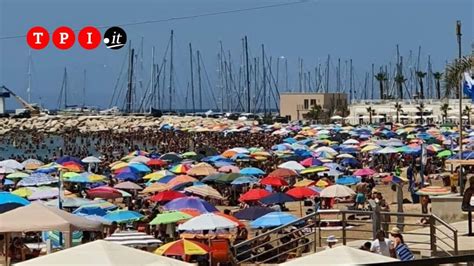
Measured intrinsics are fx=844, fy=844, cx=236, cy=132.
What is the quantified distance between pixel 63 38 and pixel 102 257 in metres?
8.61

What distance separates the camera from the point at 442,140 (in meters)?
42.6

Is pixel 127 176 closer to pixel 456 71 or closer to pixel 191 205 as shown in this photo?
pixel 191 205

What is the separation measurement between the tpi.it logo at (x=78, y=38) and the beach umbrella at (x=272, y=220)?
4178 mm

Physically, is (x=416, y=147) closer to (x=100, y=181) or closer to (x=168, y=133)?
(x=100, y=181)

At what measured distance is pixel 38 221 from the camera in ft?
39.0

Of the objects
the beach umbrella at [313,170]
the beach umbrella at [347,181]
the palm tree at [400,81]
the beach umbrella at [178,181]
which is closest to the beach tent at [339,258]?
the beach umbrella at [178,181]

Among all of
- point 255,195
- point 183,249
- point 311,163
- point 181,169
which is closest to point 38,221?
point 183,249

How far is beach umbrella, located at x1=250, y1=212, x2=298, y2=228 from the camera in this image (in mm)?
15812

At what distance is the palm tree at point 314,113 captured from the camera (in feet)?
308

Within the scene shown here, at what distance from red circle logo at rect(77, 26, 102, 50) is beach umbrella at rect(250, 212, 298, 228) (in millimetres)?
4522

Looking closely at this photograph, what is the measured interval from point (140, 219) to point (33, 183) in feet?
21.7

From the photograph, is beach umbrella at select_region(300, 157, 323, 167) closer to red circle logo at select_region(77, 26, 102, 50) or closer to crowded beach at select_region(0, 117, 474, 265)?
crowded beach at select_region(0, 117, 474, 265)

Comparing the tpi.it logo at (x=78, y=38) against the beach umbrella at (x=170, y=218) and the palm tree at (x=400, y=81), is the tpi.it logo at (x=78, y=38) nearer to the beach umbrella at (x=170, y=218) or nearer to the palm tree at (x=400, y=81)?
the beach umbrella at (x=170, y=218)

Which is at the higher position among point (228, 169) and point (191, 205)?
point (191, 205)
